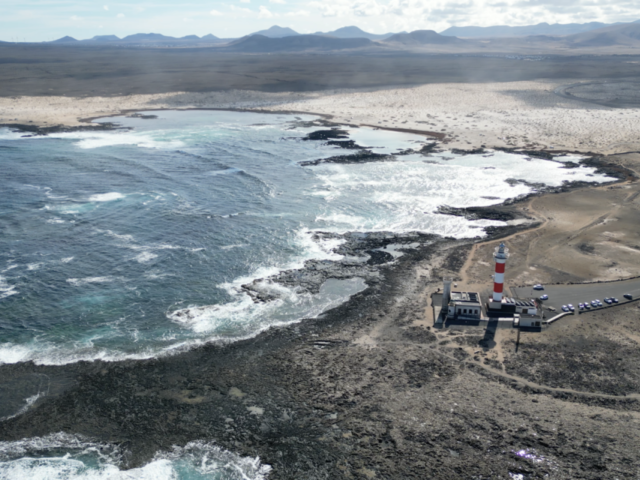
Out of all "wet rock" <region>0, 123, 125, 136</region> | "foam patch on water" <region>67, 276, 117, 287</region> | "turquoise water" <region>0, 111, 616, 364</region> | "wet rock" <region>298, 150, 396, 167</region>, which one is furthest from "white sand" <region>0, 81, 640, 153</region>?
"foam patch on water" <region>67, 276, 117, 287</region>

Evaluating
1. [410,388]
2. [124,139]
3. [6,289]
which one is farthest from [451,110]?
[6,289]

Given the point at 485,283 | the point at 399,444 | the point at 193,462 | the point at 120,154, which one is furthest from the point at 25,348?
the point at 120,154

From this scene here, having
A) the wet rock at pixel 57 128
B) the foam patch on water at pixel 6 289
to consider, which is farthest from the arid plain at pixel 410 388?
the wet rock at pixel 57 128

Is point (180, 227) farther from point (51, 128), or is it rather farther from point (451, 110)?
point (451, 110)

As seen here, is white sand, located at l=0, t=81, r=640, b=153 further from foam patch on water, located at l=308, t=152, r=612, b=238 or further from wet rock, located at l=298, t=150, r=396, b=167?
wet rock, located at l=298, t=150, r=396, b=167

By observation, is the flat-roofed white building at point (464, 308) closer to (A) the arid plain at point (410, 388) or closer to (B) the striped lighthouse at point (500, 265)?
(A) the arid plain at point (410, 388)

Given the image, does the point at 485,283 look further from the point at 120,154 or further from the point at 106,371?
the point at 120,154
